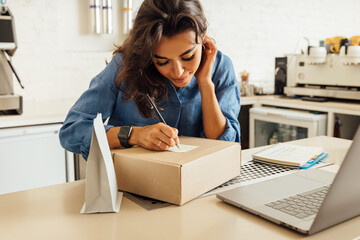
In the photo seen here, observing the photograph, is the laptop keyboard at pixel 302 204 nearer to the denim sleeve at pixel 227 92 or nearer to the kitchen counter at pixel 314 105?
the denim sleeve at pixel 227 92

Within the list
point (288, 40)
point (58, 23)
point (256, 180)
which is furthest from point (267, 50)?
point (256, 180)

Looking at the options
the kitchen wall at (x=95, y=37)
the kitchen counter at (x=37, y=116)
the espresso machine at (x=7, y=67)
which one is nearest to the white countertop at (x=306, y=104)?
the kitchen wall at (x=95, y=37)

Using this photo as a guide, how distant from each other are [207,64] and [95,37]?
1.72 m

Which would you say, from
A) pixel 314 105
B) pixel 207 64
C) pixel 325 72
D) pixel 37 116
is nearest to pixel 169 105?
pixel 207 64

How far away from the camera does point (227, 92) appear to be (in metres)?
1.42

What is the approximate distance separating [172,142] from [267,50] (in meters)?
3.07

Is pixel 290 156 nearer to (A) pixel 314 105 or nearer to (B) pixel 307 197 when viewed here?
(B) pixel 307 197

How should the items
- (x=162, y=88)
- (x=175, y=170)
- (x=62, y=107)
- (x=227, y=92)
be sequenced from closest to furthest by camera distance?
1. (x=175, y=170)
2. (x=162, y=88)
3. (x=227, y=92)
4. (x=62, y=107)

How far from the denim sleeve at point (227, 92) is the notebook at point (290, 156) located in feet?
0.45

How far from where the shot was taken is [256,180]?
1.05m

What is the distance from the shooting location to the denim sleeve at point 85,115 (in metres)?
1.10

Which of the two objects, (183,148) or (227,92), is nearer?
(183,148)

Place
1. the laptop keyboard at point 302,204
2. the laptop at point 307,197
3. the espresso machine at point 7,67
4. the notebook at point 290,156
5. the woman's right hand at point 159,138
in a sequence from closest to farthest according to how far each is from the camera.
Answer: the laptop at point 307,197
the laptop keyboard at point 302,204
the woman's right hand at point 159,138
the notebook at point 290,156
the espresso machine at point 7,67

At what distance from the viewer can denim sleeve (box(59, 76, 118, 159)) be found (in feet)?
3.62
